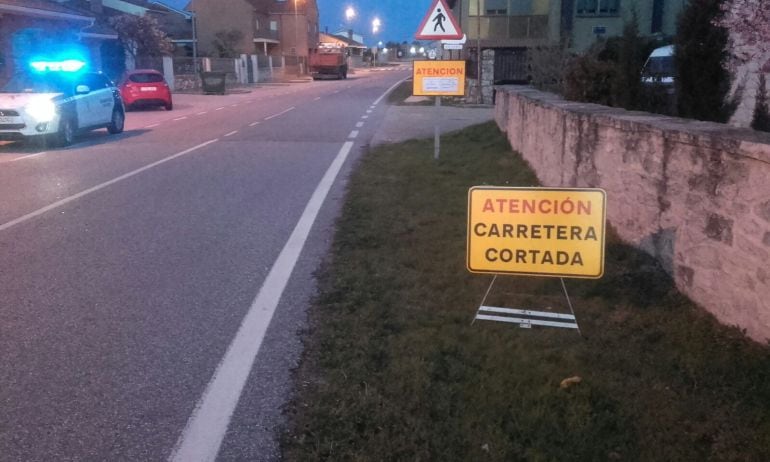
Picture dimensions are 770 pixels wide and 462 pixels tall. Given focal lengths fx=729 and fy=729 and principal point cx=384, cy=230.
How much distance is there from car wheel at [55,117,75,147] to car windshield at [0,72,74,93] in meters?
0.84

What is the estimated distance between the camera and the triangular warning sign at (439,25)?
433 inches

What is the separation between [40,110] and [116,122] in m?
3.41

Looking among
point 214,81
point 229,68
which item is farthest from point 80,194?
point 229,68

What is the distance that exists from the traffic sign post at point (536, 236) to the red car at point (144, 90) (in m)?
25.0

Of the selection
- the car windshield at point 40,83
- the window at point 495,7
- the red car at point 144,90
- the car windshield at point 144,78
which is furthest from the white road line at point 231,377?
the window at point 495,7

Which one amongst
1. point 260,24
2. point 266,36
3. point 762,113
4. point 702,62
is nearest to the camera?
point 762,113

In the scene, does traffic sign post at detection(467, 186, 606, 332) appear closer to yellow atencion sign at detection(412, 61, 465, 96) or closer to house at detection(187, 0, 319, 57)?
yellow atencion sign at detection(412, 61, 465, 96)

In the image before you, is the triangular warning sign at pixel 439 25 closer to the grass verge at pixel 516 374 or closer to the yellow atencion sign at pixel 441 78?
the yellow atencion sign at pixel 441 78

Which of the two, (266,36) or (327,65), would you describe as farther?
(266,36)

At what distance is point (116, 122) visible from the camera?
18.7 metres

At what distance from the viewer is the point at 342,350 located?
4414 mm

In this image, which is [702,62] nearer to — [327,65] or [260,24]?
[327,65]

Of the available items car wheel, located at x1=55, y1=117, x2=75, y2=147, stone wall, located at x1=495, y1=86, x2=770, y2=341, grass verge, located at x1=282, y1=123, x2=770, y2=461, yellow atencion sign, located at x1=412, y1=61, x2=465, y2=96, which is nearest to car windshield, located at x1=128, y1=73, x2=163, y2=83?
car wheel, located at x1=55, y1=117, x2=75, y2=147

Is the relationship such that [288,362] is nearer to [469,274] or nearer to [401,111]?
[469,274]
